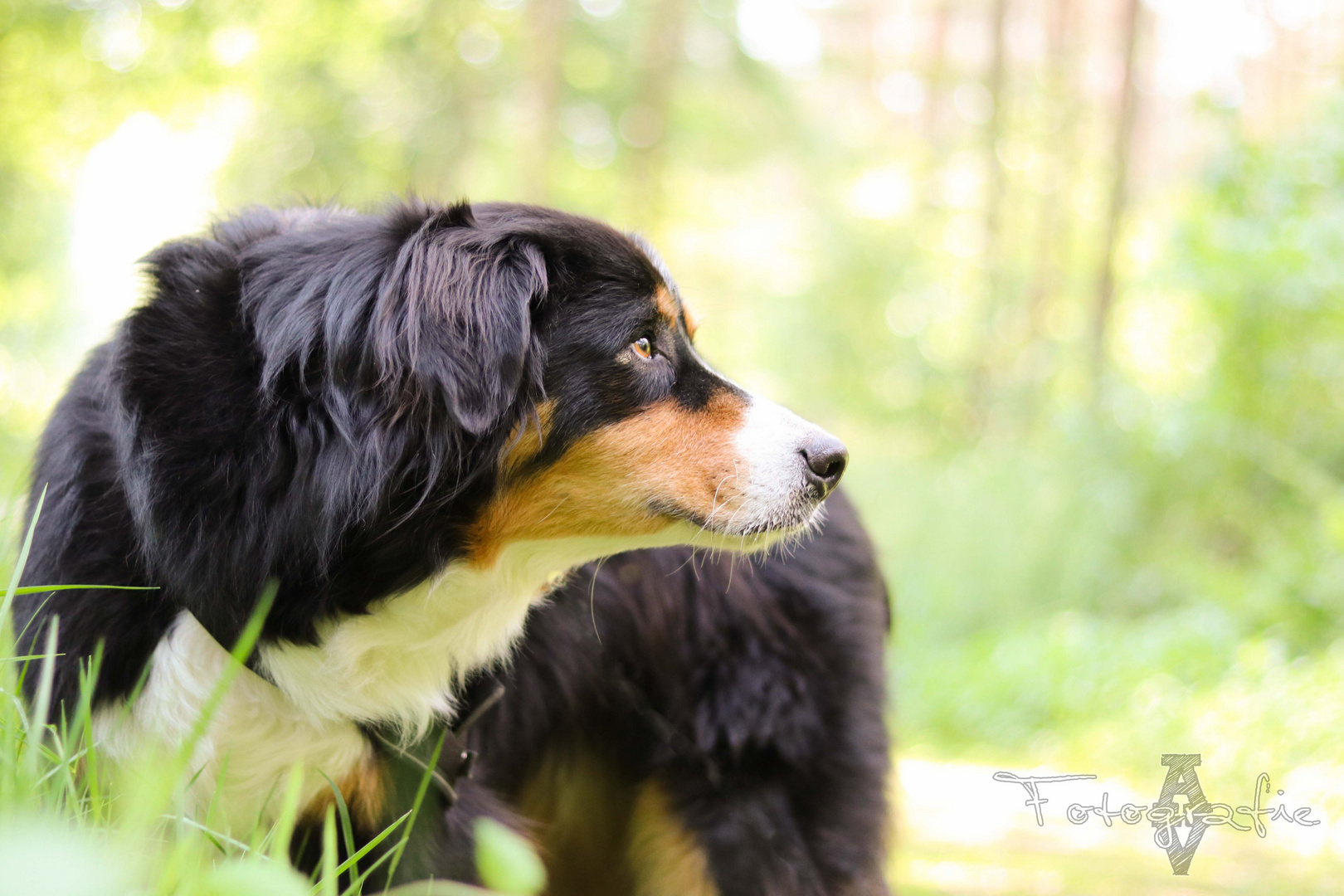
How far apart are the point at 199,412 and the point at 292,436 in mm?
185

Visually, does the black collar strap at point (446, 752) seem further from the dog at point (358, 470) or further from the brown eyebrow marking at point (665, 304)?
the brown eyebrow marking at point (665, 304)

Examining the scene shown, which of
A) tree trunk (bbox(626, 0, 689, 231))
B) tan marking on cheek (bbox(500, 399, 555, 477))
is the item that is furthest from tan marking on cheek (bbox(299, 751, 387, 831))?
tree trunk (bbox(626, 0, 689, 231))

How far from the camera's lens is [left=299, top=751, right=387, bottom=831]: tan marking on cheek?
2004 millimetres

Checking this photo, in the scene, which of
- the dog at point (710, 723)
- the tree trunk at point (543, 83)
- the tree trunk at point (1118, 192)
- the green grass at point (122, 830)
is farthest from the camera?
the tree trunk at point (1118, 192)

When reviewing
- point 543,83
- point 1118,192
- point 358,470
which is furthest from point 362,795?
point 1118,192

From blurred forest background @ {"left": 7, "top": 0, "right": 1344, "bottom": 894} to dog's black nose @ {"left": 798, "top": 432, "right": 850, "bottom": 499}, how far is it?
78 cm

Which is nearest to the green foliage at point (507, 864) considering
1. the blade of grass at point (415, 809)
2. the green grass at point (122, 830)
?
the green grass at point (122, 830)

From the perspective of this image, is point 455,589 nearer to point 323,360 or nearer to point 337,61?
point 323,360

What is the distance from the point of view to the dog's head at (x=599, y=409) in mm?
1916

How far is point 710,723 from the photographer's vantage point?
2.61 meters

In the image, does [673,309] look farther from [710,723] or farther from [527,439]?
[710,723]

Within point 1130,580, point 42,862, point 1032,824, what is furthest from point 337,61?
point 42,862

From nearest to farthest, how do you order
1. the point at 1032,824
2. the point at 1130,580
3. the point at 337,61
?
the point at 1032,824
the point at 1130,580
the point at 337,61

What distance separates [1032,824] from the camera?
4.32m
